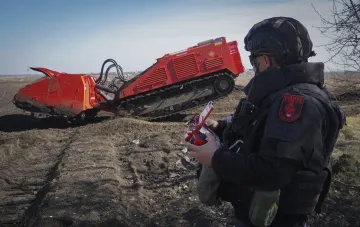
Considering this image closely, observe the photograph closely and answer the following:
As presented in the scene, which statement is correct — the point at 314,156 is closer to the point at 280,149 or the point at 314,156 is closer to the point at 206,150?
the point at 280,149

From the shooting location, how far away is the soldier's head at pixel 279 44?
193 cm

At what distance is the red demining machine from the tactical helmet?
323 inches

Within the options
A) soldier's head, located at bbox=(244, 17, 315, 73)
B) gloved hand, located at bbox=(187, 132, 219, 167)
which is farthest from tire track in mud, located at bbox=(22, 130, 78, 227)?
soldier's head, located at bbox=(244, 17, 315, 73)

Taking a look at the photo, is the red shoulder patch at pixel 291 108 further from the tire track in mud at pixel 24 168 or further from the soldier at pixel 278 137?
the tire track in mud at pixel 24 168

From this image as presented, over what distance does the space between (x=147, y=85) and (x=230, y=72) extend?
8.41 feet

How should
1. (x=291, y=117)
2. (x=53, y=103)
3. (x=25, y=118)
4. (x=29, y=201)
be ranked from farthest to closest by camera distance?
(x=25, y=118), (x=53, y=103), (x=29, y=201), (x=291, y=117)

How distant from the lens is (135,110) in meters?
10.6

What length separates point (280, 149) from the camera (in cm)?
162

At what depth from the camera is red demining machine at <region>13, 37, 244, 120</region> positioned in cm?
1020

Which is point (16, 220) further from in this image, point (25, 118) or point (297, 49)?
point (25, 118)

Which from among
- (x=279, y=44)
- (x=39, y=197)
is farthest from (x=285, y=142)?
(x=39, y=197)

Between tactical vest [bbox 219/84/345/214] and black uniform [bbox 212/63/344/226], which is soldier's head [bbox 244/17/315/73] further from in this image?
tactical vest [bbox 219/84/345/214]

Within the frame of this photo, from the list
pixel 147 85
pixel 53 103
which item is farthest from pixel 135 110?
pixel 53 103

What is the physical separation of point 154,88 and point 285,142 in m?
8.80
